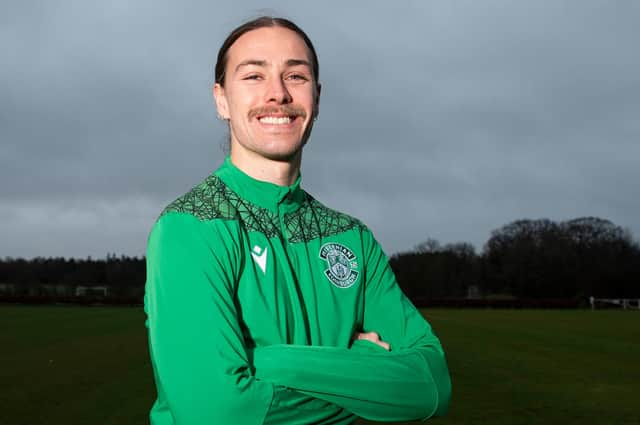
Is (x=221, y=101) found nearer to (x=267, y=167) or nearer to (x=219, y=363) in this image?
(x=267, y=167)

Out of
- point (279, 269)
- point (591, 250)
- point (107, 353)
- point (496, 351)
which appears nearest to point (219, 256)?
point (279, 269)

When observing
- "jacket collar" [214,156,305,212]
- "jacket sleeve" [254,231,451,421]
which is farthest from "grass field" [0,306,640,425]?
"jacket collar" [214,156,305,212]

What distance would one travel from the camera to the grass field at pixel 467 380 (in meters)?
10.7

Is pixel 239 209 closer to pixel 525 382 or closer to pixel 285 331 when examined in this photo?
pixel 285 331

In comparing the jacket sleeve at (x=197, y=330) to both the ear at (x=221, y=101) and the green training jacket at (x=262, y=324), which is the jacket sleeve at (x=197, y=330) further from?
the ear at (x=221, y=101)

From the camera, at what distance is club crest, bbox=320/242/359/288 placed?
2152mm

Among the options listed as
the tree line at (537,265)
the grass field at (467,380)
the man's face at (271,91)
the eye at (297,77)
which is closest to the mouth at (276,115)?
the man's face at (271,91)

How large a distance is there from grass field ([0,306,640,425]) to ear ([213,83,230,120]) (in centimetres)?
875

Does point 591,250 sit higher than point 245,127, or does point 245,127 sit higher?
point 591,250

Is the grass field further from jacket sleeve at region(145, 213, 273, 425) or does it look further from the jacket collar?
jacket sleeve at region(145, 213, 273, 425)

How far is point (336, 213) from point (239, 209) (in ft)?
1.60

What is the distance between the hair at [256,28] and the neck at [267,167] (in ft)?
1.05

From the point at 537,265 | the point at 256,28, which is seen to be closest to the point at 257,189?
the point at 256,28

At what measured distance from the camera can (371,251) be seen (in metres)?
2.49
